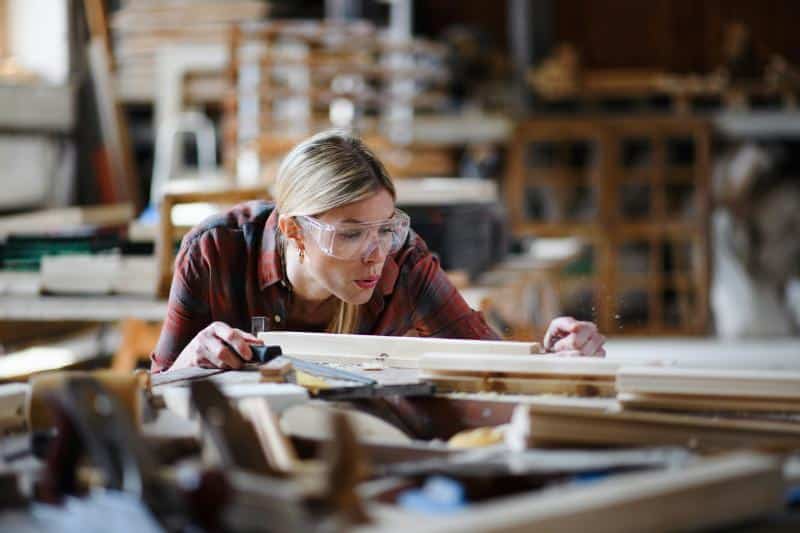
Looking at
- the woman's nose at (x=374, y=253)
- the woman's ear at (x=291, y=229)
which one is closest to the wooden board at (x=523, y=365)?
the woman's nose at (x=374, y=253)

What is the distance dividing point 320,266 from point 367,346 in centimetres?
42

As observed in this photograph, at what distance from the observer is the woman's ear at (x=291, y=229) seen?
9.35ft

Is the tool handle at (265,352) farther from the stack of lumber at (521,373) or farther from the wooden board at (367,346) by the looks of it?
the stack of lumber at (521,373)

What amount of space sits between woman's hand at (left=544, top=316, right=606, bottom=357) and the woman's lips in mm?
425

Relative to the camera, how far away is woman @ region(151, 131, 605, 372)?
2.75 meters

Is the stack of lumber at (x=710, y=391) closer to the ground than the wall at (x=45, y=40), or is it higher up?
closer to the ground

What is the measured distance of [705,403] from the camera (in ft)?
6.26

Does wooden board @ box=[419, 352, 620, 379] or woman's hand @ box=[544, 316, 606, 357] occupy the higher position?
wooden board @ box=[419, 352, 620, 379]

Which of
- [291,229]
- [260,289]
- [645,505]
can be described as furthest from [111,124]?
[645,505]

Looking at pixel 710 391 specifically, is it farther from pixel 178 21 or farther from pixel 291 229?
pixel 178 21

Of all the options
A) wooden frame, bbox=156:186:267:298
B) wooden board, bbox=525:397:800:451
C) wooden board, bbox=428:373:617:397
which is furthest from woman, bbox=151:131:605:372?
Result: wooden frame, bbox=156:186:267:298

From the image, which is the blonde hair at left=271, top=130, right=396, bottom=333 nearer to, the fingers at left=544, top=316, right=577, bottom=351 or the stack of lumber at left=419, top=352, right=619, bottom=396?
the fingers at left=544, top=316, right=577, bottom=351

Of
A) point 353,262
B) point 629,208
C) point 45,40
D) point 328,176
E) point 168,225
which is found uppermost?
point 45,40

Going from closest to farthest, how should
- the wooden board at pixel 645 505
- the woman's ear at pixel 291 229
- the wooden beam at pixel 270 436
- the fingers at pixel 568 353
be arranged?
the wooden board at pixel 645 505 < the wooden beam at pixel 270 436 < the fingers at pixel 568 353 < the woman's ear at pixel 291 229
